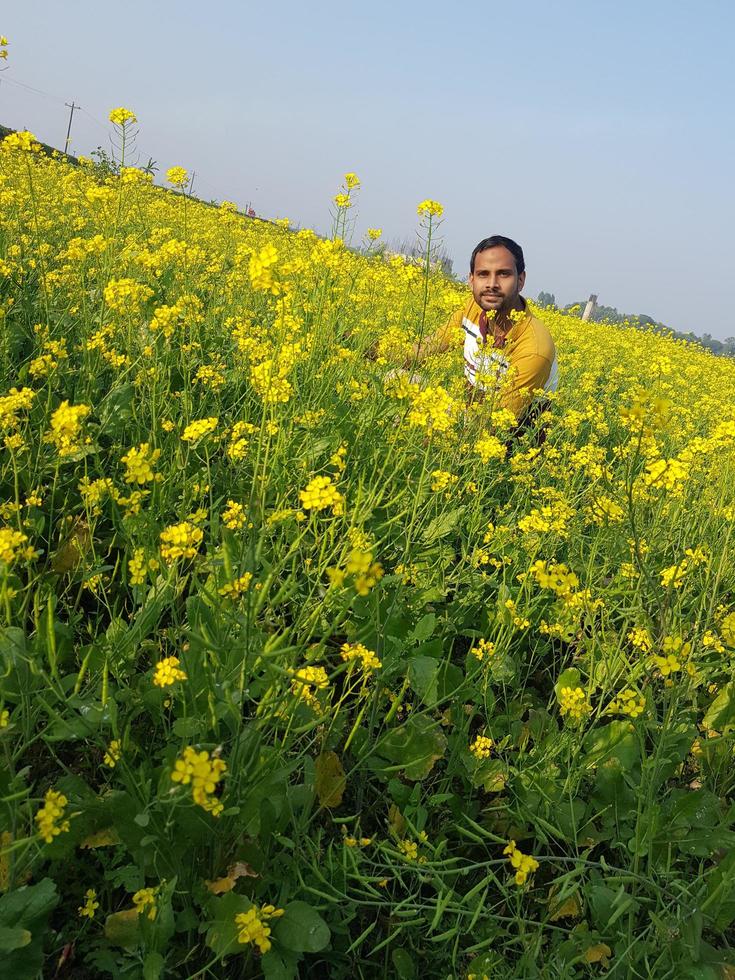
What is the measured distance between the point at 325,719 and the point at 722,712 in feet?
4.65

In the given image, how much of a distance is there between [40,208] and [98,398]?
3.31 meters

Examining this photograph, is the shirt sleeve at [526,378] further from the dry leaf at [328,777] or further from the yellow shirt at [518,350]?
the dry leaf at [328,777]

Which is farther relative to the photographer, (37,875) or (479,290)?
(479,290)

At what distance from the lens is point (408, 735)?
1.63 metres

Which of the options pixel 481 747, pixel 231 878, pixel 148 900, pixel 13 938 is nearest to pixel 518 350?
pixel 481 747

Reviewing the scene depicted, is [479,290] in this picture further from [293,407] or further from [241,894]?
[241,894]

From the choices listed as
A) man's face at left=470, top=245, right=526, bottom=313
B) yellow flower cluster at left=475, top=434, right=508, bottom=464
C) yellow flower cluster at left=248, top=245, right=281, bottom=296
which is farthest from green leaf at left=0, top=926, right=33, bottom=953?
man's face at left=470, top=245, right=526, bottom=313

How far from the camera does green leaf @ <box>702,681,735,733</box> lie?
2.04 metres

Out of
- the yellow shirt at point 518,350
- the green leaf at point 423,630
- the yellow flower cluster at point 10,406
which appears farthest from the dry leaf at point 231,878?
the yellow shirt at point 518,350

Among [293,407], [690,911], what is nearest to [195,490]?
[293,407]

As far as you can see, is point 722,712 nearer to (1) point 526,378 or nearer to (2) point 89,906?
(2) point 89,906

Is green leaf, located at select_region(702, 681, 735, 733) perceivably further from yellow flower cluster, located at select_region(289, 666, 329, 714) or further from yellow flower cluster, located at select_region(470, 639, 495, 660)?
yellow flower cluster, located at select_region(289, 666, 329, 714)

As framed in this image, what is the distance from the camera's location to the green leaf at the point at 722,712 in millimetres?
2043

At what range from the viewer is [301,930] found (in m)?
1.20
